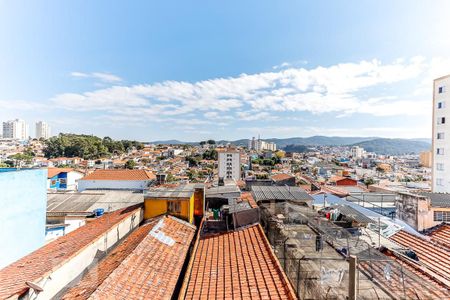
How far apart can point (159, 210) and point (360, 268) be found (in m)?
8.06

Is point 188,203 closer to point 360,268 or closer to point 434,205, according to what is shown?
point 360,268

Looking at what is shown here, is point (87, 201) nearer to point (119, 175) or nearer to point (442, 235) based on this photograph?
point (119, 175)

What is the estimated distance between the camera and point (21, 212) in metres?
9.58

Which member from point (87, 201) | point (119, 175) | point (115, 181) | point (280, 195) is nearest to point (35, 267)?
point (280, 195)

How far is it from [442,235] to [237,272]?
827 cm

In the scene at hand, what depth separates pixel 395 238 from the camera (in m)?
8.77

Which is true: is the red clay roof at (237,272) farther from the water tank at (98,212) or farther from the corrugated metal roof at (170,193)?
the water tank at (98,212)

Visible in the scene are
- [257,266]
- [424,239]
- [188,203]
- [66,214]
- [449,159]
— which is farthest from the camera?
[449,159]

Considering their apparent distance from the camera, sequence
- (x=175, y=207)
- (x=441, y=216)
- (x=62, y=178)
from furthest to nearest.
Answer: (x=62, y=178), (x=175, y=207), (x=441, y=216)

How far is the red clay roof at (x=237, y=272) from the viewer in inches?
199

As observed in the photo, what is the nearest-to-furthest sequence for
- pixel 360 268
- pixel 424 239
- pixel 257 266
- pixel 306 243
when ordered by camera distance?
pixel 360 268 < pixel 257 266 < pixel 306 243 < pixel 424 239

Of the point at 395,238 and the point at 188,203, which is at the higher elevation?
the point at 188,203

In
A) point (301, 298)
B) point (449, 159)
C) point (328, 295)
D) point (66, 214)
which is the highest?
point (449, 159)

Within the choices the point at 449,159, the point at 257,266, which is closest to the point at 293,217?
the point at 257,266
